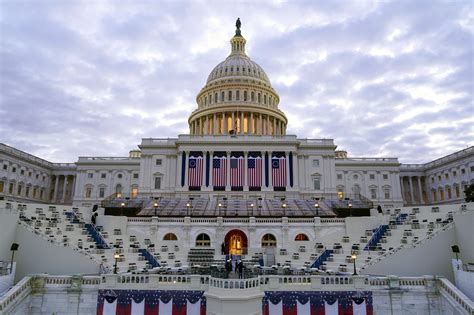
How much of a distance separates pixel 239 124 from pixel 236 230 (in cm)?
5541

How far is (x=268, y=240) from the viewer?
4297cm

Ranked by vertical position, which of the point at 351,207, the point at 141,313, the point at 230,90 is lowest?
the point at 141,313

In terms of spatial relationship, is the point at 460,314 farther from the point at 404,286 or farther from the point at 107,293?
the point at 107,293

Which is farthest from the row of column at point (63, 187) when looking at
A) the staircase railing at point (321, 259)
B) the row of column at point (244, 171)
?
the staircase railing at point (321, 259)

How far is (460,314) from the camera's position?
66.1 ft

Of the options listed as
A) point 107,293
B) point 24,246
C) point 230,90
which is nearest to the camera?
point 107,293

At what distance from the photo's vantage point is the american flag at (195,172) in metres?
73.8

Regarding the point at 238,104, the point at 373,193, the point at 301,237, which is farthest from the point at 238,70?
the point at 301,237

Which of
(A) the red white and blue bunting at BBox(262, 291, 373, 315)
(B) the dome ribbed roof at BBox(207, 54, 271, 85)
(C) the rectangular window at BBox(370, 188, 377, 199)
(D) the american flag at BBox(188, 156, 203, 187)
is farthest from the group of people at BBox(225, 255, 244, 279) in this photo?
(B) the dome ribbed roof at BBox(207, 54, 271, 85)

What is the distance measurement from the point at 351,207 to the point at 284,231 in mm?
13429

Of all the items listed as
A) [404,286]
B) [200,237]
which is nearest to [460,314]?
[404,286]

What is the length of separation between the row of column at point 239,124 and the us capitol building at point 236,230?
418mm

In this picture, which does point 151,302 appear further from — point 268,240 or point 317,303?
point 268,240

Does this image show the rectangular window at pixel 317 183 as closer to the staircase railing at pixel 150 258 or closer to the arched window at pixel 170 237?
the arched window at pixel 170 237
